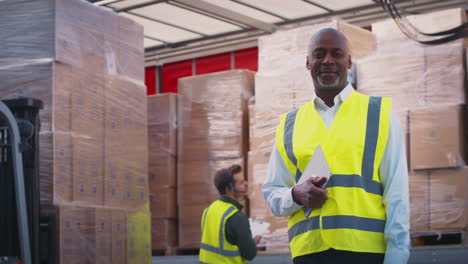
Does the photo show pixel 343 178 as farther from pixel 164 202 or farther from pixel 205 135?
pixel 164 202

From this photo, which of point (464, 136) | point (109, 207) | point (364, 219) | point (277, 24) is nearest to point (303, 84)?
point (464, 136)

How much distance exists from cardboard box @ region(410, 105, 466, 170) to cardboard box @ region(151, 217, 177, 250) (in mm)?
2855

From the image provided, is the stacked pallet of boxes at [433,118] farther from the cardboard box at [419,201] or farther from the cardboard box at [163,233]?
the cardboard box at [163,233]

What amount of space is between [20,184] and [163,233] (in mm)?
3726

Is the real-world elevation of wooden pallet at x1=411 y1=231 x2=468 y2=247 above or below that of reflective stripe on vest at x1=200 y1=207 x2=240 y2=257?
below

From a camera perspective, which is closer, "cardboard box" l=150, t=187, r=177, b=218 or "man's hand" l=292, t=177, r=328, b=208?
"man's hand" l=292, t=177, r=328, b=208

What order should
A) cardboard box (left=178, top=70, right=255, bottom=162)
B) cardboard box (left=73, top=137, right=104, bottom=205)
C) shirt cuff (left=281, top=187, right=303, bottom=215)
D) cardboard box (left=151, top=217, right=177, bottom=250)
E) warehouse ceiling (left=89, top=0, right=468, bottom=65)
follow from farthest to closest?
warehouse ceiling (left=89, top=0, right=468, bottom=65) < cardboard box (left=151, top=217, right=177, bottom=250) < cardboard box (left=178, top=70, right=255, bottom=162) < cardboard box (left=73, top=137, right=104, bottom=205) < shirt cuff (left=281, top=187, right=303, bottom=215)

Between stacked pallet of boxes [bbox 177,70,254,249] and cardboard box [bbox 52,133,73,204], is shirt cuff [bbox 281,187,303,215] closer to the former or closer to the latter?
cardboard box [bbox 52,133,73,204]

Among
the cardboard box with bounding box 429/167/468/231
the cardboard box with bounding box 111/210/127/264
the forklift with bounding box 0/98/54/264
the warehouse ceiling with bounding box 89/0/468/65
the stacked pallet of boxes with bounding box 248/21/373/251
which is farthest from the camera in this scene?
A: the warehouse ceiling with bounding box 89/0/468/65

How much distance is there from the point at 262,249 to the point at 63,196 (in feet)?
7.64

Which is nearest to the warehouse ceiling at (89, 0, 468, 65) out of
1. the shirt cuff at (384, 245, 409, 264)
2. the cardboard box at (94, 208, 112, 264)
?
the cardboard box at (94, 208, 112, 264)

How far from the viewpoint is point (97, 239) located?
489cm

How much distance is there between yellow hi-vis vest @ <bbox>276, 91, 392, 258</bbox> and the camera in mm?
2045

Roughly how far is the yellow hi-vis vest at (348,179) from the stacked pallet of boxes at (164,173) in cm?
538
